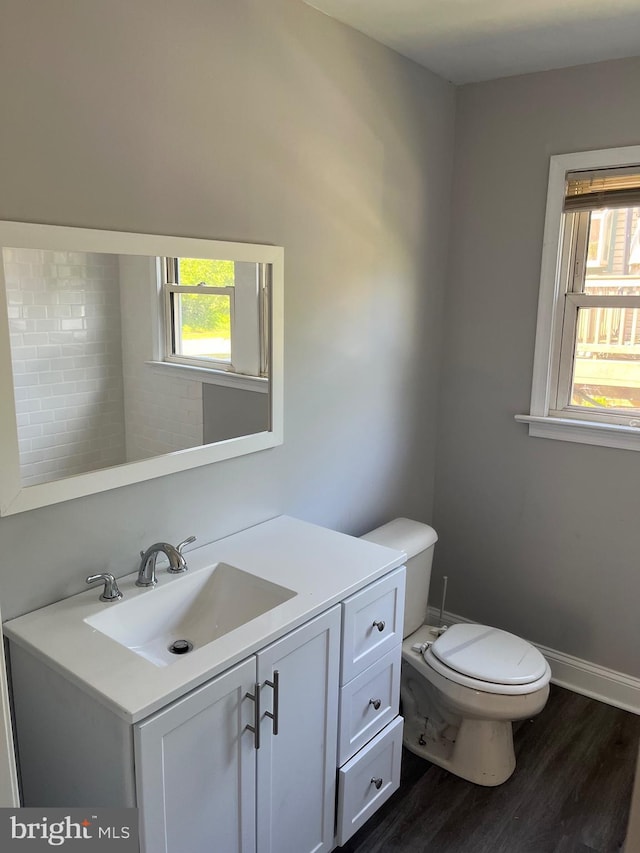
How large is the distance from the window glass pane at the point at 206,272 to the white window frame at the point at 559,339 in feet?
4.42

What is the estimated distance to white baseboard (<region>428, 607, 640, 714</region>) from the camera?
2.67 meters

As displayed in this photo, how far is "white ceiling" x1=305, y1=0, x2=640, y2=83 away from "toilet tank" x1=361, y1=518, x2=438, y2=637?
171 cm

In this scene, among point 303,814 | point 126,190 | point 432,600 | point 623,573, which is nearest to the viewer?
point 126,190

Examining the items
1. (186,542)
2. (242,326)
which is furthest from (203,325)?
(186,542)

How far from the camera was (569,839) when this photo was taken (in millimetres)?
2049

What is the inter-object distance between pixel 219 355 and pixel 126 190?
20.5 inches

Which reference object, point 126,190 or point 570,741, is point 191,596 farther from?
point 570,741

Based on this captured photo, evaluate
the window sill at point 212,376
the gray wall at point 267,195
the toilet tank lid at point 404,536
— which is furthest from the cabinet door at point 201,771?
the toilet tank lid at point 404,536

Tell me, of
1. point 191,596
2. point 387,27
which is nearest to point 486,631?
point 191,596

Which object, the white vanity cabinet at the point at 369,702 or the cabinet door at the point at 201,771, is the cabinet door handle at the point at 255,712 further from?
the white vanity cabinet at the point at 369,702

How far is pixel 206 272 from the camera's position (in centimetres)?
188

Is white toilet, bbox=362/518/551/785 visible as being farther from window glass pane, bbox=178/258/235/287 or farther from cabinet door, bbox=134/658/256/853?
window glass pane, bbox=178/258/235/287

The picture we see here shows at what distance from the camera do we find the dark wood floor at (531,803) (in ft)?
6.67

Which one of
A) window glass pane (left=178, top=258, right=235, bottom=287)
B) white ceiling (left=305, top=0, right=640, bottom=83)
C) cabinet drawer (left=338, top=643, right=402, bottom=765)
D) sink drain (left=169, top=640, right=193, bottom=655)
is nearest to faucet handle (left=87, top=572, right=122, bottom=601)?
sink drain (left=169, top=640, right=193, bottom=655)
